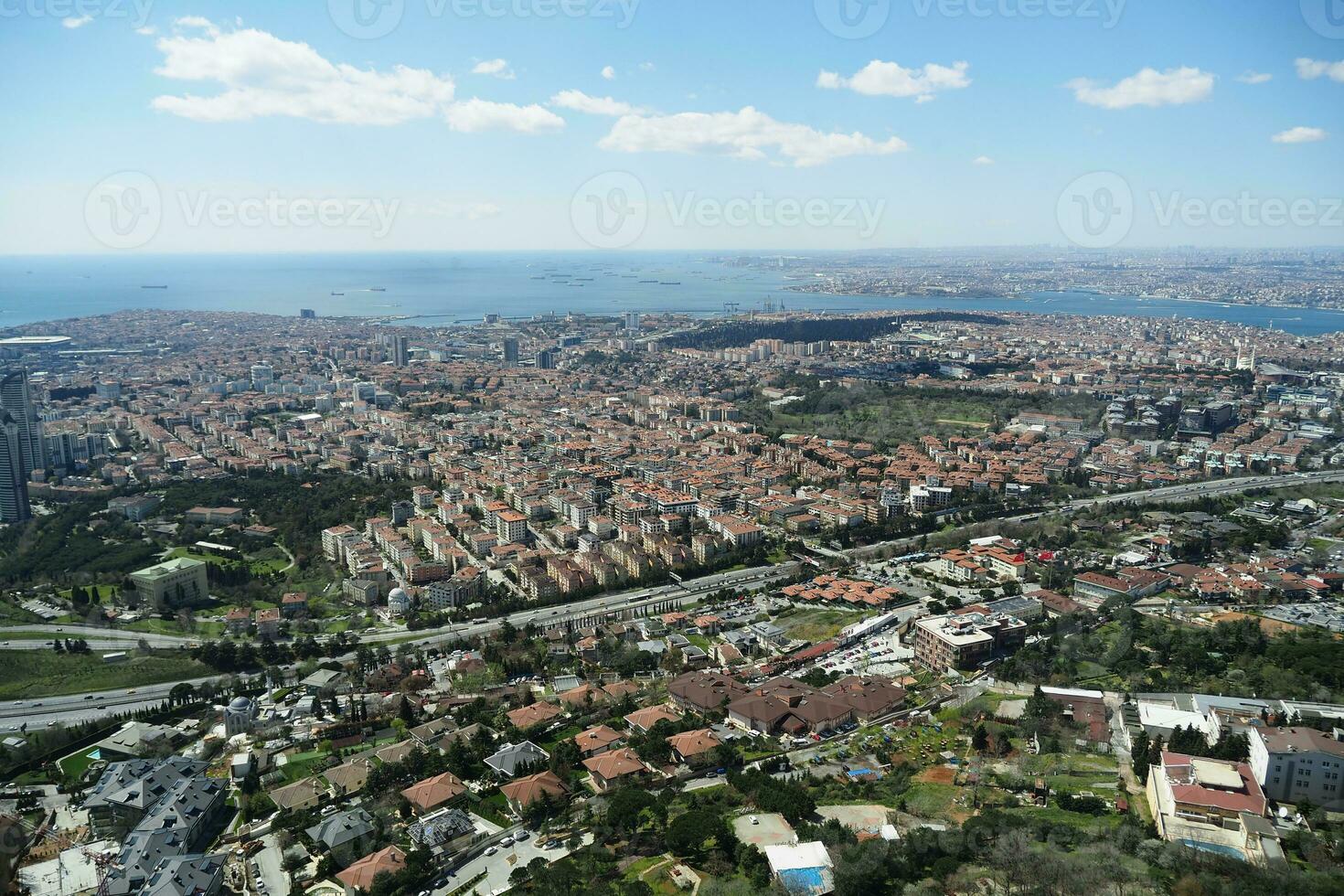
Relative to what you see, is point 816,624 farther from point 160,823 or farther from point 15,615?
point 15,615

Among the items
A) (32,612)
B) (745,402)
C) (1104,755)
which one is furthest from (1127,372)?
(32,612)

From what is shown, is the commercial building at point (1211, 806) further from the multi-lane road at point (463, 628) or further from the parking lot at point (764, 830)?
the multi-lane road at point (463, 628)

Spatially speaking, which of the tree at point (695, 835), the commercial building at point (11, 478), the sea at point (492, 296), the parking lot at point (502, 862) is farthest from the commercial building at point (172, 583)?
the sea at point (492, 296)

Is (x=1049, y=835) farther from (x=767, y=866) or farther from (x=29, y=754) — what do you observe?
(x=29, y=754)

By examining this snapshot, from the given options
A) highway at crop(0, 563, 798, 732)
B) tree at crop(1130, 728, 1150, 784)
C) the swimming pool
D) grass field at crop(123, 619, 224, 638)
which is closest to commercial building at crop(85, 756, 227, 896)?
highway at crop(0, 563, 798, 732)

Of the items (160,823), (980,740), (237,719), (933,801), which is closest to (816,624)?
(980,740)
